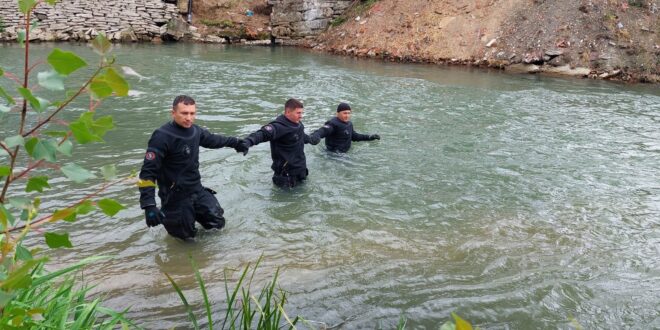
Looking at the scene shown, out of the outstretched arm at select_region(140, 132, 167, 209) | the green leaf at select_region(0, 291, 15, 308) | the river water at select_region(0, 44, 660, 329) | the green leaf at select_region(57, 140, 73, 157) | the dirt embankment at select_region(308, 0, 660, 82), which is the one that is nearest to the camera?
the green leaf at select_region(0, 291, 15, 308)

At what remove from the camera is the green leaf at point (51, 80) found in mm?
1618

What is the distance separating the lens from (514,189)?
7578 millimetres

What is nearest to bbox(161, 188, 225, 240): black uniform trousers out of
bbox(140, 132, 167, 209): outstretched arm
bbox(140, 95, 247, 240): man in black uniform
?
bbox(140, 95, 247, 240): man in black uniform

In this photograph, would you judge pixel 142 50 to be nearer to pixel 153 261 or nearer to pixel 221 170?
pixel 221 170

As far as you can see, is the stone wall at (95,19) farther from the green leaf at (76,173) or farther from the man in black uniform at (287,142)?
the green leaf at (76,173)

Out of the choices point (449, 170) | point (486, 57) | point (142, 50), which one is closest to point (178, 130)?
point (449, 170)

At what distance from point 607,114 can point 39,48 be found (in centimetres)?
2026

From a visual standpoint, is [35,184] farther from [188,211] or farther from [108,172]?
[188,211]

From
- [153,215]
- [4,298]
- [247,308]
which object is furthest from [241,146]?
[4,298]

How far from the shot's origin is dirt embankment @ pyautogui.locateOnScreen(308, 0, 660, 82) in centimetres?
1786

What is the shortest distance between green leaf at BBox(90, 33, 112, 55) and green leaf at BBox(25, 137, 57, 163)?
369 mm

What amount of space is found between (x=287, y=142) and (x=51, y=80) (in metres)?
A: 5.38

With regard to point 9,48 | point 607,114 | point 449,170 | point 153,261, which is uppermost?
point 9,48

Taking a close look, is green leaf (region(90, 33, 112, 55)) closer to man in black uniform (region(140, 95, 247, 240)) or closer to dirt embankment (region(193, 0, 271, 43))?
man in black uniform (region(140, 95, 247, 240))
